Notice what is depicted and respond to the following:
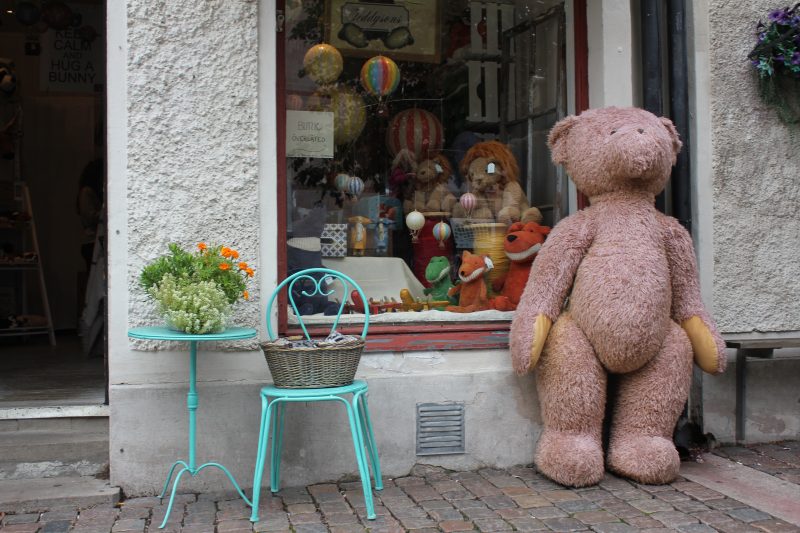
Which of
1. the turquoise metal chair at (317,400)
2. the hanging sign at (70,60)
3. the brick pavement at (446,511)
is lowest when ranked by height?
the brick pavement at (446,511)

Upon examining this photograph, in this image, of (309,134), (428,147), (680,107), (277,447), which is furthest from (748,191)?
(277,447)

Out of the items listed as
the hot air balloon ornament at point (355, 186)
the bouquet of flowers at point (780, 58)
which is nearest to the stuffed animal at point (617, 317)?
the bouquet of flowers at point (780, 58)

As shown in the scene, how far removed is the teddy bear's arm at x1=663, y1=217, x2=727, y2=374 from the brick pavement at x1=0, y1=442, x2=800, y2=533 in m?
0.68

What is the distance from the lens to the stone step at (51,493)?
3.68m

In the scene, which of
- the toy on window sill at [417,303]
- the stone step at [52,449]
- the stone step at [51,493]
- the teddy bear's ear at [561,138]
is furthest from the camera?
the toy on window sill at [417,303]

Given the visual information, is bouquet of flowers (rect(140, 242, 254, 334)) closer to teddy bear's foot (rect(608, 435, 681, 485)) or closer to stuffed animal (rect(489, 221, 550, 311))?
stuffed animal (rect(489, 221, 550, 311))

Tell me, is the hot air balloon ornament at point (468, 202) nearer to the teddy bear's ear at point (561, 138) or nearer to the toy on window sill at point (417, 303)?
the toy on window sill at point (417, 303)

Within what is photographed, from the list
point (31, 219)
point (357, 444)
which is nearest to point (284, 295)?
point (357, 444)

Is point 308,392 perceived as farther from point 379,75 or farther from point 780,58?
point 780,58

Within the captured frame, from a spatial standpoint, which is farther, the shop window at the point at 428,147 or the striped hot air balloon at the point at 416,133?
the striped hot air balloon at the point at 416,133

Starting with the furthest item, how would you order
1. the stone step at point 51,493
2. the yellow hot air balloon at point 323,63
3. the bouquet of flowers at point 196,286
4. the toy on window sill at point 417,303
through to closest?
1. the toy on window sill at point 417,303
2. the yellow hot air balloon at point 323,63
3. the stone step at point 51,493
4. the bouquet of flowers at point 196,286

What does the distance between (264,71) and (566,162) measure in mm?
1721

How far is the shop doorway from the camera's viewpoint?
6.02 metres

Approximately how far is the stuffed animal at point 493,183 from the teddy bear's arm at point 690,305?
3.51 feet
